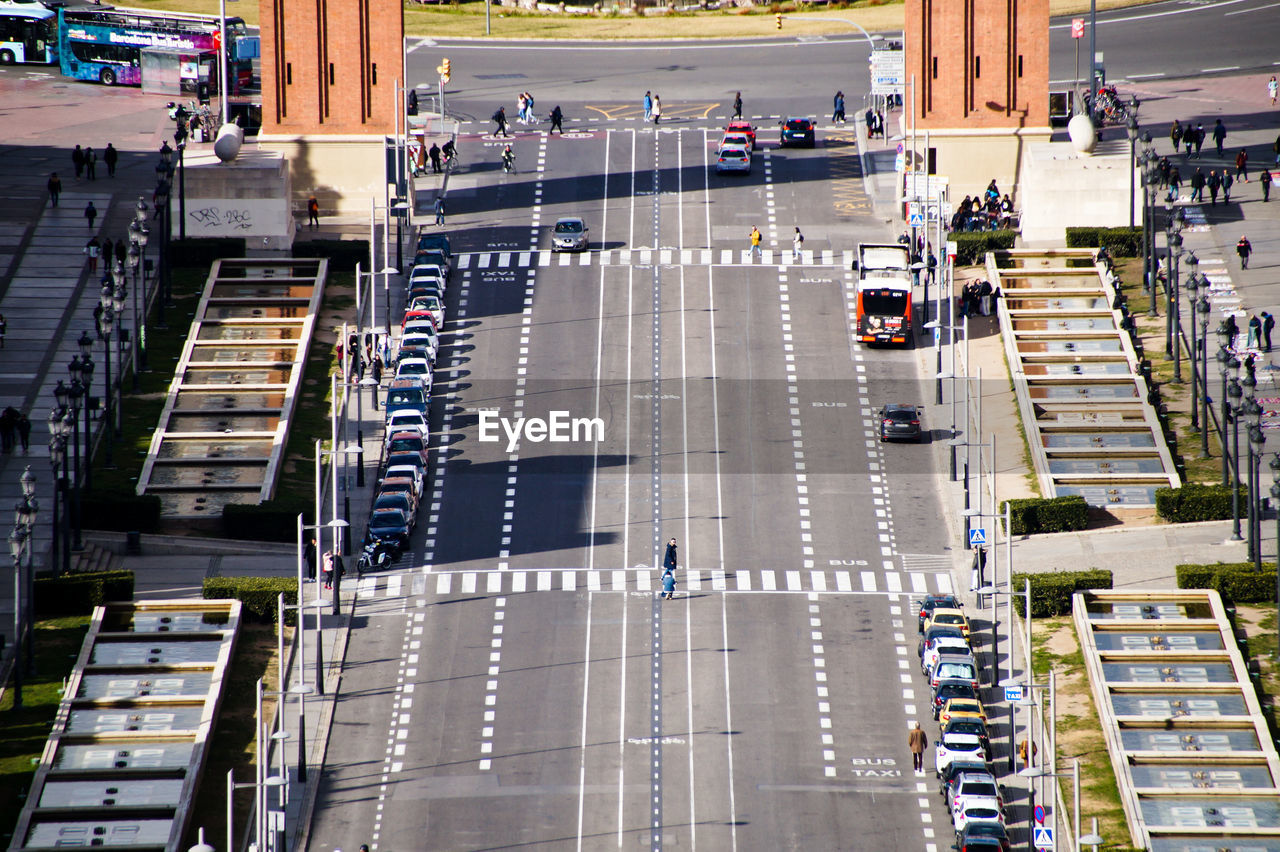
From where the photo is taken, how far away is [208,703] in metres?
76.4

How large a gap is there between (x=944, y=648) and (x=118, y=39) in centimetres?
8723

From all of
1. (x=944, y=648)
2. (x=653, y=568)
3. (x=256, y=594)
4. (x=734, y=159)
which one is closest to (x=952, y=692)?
(x=944, y=648)

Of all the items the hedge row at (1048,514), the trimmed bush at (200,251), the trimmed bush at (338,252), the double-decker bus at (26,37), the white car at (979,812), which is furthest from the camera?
the double-decker bus at (26,37)

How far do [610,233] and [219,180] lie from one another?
68.6 feet

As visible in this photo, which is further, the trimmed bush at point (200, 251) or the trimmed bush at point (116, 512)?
the trimmed bush at point (200, 251)

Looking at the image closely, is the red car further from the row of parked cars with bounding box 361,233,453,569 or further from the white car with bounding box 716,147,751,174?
the row of parked cars with bounding box 361,233,453,569

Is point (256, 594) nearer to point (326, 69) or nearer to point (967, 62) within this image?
point (326, 69)

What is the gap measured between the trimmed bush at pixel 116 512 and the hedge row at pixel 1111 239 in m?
51.9

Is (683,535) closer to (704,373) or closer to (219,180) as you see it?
(704,373)

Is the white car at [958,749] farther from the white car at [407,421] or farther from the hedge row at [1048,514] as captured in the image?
the white car at [407,421]

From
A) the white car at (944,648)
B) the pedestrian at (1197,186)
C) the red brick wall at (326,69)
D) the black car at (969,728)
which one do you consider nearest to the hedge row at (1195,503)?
the white car at (944,648)

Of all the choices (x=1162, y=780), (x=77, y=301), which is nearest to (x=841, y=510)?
(x=1162, y=780)

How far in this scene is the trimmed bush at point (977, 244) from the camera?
11769cm

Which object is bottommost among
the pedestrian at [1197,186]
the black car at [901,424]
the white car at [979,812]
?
the white car at [979,812]
